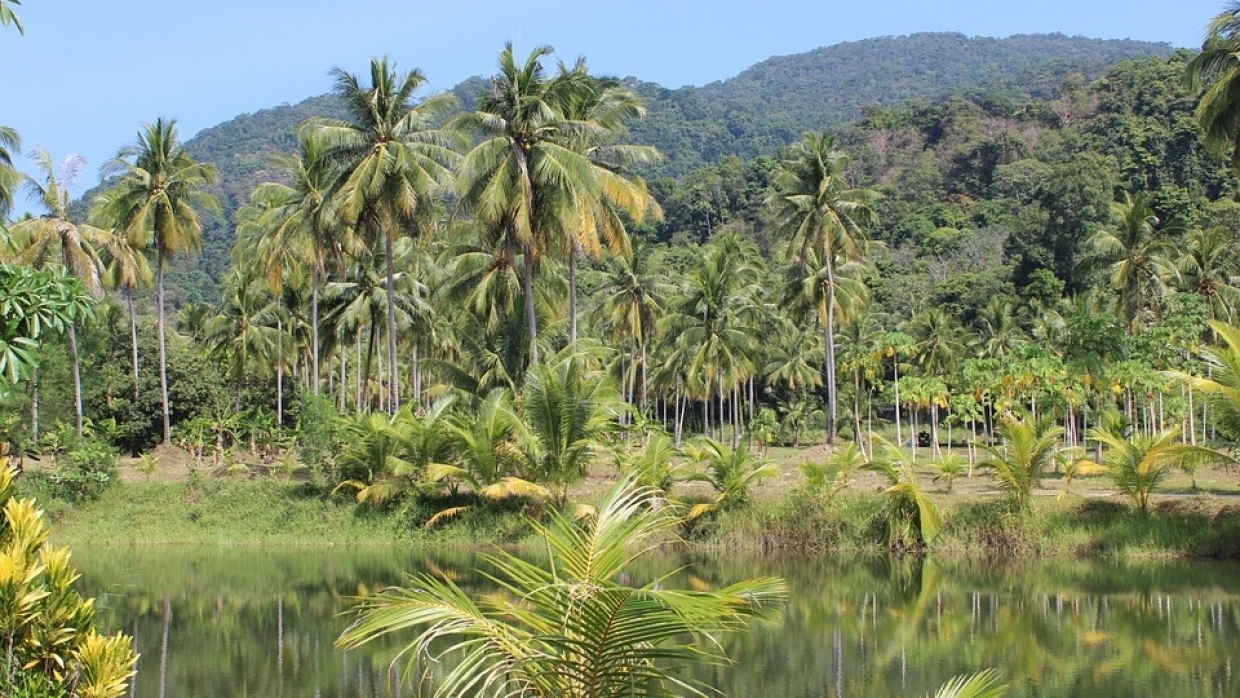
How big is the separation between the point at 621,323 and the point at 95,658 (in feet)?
140

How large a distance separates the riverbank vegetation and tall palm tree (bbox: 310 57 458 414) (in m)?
0.10

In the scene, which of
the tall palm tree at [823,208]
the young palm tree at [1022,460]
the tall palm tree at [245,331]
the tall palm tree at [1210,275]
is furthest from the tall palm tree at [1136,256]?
the tall palm tree at [245,331]

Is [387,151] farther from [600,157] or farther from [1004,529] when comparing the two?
[1004,529]

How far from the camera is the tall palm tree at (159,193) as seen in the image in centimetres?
4106

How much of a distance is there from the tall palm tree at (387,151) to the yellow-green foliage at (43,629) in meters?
26.5

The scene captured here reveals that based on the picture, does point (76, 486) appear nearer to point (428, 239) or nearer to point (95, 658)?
point (428, 239)

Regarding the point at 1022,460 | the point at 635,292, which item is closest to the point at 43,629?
the point at 1022,460

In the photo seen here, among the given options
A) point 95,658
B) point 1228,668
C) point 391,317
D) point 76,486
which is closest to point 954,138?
point 391,317

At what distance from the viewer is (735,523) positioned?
2986 cm

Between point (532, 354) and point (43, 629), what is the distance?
2521 cm

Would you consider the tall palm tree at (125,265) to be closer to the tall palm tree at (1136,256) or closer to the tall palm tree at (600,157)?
the tall palm tree at (600,157)

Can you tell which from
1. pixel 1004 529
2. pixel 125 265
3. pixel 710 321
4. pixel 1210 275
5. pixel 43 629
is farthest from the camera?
pixel 710 321

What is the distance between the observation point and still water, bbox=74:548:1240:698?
1573 centimetres

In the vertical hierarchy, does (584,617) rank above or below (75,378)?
below
